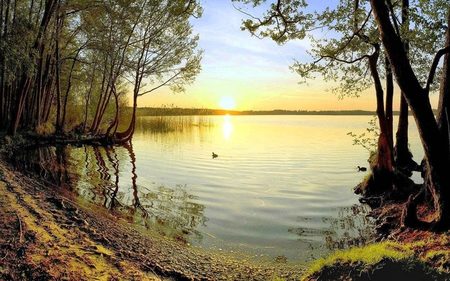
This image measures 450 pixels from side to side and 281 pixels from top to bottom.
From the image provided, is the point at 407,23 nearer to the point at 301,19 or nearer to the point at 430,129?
the point at 301,19

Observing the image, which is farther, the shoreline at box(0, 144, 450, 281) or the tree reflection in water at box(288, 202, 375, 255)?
the tree reflection in water at box(288, 202, 375, 255)

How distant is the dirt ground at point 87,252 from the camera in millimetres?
4152

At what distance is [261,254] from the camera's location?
6301 millimetres

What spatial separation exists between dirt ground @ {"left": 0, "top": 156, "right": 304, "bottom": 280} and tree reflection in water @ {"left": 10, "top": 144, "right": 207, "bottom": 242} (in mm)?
1106

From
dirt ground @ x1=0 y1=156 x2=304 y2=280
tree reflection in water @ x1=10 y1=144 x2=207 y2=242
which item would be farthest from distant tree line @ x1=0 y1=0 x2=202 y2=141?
dirt ground @ x1=0 y1=156 x2=304 y2=280

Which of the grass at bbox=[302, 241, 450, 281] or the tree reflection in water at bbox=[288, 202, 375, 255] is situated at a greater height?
the grass at bbox=[302, 241, 450, 281]

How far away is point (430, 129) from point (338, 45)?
6.46 meters

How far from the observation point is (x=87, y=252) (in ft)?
15.8

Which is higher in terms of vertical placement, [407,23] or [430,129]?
[407,23]

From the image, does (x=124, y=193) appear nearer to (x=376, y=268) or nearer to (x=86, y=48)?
(x=376, y=268)

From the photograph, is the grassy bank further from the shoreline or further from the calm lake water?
the calm lake water

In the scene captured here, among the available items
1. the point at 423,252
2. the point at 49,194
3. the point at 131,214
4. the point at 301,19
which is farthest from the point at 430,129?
the point at 49,194

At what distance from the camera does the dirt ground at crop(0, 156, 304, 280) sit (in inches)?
163

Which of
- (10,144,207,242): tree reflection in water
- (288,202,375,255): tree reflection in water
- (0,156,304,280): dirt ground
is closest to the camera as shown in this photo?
(0,156,304,280): dirt ground
